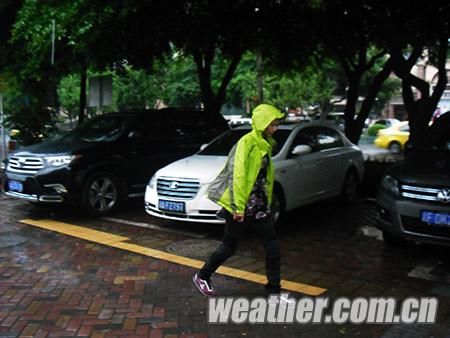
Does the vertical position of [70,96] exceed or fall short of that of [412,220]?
it exceeds it

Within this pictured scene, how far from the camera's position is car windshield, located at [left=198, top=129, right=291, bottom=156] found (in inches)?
302

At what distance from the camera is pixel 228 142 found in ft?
26.2

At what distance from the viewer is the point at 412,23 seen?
32.4ft

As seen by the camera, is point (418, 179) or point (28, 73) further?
point (28, 73)

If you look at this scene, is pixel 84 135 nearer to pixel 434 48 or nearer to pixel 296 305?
pixel 296 305

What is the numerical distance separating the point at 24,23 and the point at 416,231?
20.7 feet

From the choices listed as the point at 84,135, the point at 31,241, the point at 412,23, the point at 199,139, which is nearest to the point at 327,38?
the point at 412,23

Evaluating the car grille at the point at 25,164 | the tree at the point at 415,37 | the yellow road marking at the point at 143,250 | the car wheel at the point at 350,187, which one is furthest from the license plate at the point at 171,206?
the tree at the point at 415,37

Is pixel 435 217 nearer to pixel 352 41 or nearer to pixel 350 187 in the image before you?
pixel 350 187

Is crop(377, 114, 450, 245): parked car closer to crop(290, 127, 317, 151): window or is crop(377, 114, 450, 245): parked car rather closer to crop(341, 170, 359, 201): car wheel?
crop(290, 127, 317, 151): window

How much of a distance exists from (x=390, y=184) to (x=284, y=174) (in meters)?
1.63

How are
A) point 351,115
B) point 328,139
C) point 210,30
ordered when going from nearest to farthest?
1. point 328,139
2. point 210,30
3. point 351,115

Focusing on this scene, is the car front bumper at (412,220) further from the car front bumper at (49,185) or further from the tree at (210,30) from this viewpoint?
the tree at (210,30)

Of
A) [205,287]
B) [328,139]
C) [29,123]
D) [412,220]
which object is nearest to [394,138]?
[328,139]
